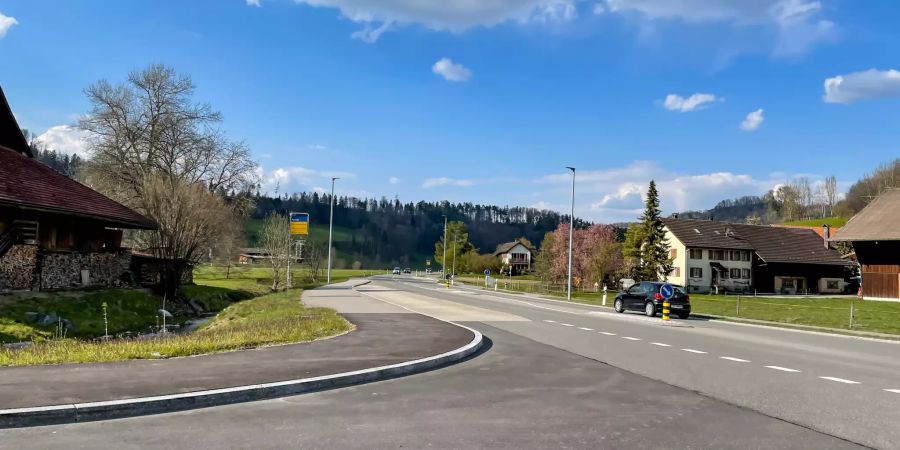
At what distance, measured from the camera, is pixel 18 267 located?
2498cm

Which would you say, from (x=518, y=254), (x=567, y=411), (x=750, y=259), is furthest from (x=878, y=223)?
(x=518, y=254)

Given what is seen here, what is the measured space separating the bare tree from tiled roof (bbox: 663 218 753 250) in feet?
142

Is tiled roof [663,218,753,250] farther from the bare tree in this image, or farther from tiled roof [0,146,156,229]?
tiled roof [0,146,156,229]

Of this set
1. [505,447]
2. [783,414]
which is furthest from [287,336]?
[783,414]

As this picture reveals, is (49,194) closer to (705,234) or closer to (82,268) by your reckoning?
(82,268)

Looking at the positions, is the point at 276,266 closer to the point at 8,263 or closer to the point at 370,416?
the point at 8,263

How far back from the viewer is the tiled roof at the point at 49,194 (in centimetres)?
2433

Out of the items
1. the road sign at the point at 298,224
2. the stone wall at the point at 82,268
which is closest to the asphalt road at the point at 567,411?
the stone wall at the point at 82,268

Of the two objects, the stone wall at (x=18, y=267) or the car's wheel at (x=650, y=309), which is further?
the car's wheel at (x=650, y=309)

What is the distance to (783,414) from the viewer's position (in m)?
8.02

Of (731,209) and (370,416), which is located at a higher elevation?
(731,209)

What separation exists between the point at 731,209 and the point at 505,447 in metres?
204

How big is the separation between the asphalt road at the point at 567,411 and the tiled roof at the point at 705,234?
58.7 meters

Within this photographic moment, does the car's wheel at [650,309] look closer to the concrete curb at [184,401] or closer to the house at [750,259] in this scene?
the concrete curb at [184,401]
